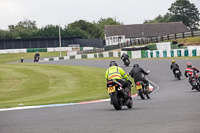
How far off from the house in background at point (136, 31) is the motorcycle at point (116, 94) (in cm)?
11142

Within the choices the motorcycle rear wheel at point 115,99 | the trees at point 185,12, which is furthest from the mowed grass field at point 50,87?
the trees at point 185,12

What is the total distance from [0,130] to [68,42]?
98.2 metres

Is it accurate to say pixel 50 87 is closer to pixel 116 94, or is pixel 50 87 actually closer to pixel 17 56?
pixel 116 94

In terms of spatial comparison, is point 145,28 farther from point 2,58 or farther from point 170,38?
point 170,38

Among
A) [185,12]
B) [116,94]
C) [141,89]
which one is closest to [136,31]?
[185,12]

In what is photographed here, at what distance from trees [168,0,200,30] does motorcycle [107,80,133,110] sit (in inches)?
5019

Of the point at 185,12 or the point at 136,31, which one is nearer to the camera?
the point at 136,31

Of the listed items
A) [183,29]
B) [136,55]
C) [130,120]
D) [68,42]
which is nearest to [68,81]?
[130,120]

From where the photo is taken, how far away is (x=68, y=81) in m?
29.3

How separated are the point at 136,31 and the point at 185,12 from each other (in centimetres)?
2248

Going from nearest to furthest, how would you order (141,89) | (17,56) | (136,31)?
(141,89), (17,56), (136,31)

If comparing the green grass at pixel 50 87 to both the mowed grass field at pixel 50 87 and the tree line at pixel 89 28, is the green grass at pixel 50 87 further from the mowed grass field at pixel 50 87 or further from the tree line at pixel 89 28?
the tree line at pixel 89 28

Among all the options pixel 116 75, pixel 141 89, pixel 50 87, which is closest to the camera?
pixel 116 75

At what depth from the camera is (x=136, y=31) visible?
126 meters
